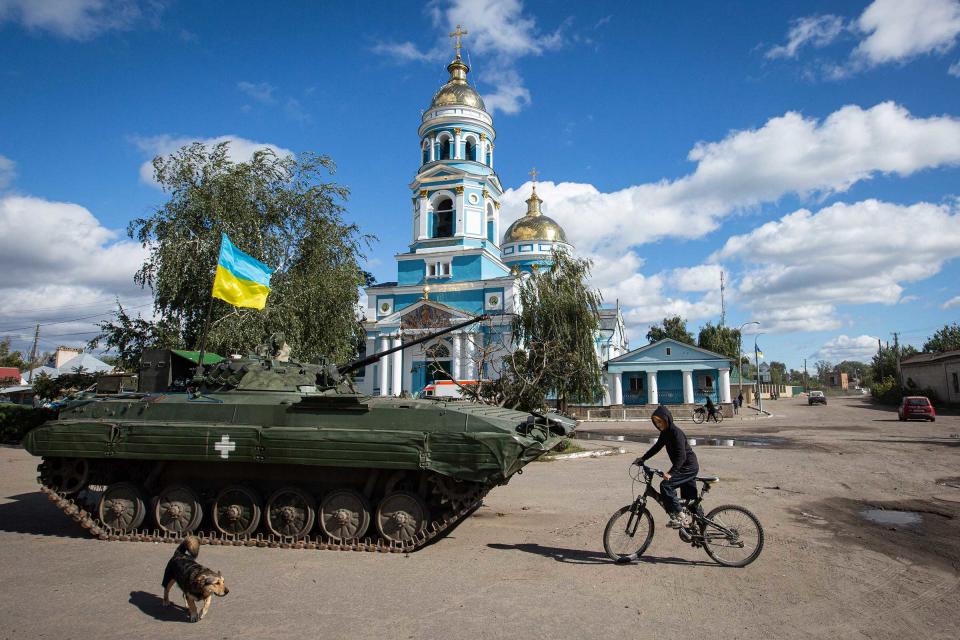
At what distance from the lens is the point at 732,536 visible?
6461mm

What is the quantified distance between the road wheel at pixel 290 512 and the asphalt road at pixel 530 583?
1.28 feet

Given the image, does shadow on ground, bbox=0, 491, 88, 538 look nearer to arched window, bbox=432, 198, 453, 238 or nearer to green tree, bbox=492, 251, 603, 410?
green tree, bbox=492, 251, 603, 410

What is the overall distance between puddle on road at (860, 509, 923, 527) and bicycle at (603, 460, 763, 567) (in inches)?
137

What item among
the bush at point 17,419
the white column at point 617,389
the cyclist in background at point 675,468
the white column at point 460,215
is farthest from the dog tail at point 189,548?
the white column at point 617,389

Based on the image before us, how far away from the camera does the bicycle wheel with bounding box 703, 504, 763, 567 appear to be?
6438 millimetres

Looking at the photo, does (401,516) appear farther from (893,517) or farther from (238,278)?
(893,517)

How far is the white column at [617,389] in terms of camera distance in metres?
42.6

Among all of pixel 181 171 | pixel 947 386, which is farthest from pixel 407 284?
pixel 947 386

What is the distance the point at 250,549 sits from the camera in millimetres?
7508

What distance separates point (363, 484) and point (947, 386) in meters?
48.4

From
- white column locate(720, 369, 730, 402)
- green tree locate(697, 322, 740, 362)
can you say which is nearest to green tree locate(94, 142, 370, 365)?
white column locate(720, 369, 730, 402)

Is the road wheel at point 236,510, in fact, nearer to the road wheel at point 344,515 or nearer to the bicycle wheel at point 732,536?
the road wheel at point 344,515

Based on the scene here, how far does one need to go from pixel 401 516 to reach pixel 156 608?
2.74 meters

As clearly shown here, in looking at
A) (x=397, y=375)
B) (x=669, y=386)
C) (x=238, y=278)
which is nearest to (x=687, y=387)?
(x=669, y=386)
